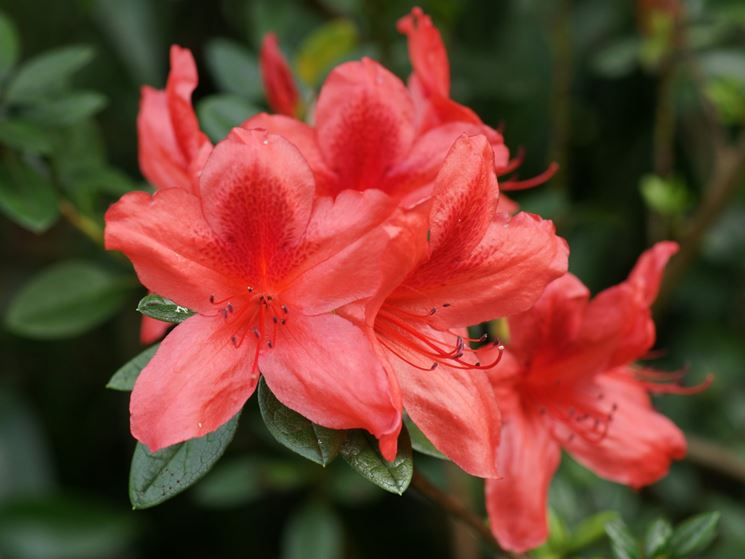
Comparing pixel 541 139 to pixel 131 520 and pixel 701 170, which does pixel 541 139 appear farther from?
pixel 131 520

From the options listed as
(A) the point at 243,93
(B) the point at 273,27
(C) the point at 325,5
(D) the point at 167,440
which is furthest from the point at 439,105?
(C) the point at 325,5

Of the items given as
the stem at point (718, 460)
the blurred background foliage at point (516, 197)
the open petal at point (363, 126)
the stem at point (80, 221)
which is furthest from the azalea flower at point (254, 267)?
the stem at point (718, 460)

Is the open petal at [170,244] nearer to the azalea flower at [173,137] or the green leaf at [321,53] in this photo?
the azalea flower at [173,137]

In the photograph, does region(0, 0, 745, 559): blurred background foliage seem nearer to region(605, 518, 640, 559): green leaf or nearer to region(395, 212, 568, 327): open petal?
region(605, 518, 640, 559): green leaf

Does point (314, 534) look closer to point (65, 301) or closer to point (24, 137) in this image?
point (65, 301)

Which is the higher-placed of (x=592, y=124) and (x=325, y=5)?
(x=325, y=5)

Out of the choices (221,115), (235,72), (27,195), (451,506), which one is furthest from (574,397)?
(235,72)

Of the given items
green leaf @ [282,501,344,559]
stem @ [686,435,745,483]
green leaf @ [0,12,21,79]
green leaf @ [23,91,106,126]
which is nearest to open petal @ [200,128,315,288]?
green leaf @ [23,91,106,126]
